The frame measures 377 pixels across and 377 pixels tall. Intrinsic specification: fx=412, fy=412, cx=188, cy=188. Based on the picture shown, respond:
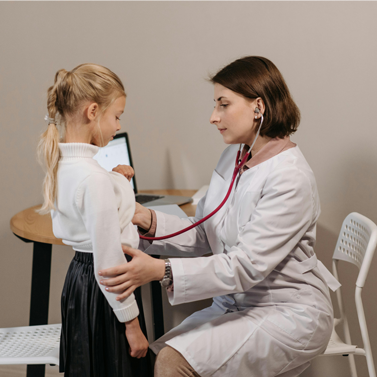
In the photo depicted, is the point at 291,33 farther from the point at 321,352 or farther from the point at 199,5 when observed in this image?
the point at 321,352

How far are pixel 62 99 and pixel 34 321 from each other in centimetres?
96

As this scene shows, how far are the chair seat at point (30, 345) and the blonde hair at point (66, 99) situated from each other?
1.48 feet

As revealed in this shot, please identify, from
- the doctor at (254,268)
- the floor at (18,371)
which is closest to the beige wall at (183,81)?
the floor at (18,371)

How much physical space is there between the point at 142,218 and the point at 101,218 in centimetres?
42

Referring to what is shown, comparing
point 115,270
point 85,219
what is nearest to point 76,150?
point 85,219

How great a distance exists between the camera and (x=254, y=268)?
41.5 inches

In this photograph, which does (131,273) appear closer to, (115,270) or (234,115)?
(115,270)

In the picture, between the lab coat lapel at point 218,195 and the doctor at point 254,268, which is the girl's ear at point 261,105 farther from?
the lab coat lapel at point 218,195

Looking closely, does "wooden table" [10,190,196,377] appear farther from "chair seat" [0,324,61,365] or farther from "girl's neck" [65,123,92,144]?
"girl's neck" [65,123,92,144]

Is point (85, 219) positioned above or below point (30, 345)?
above

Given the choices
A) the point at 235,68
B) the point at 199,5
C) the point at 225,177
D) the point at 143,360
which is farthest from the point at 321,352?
the point at 199,5

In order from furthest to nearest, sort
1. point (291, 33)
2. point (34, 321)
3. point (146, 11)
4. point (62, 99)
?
point (146, 11), point (291, 33), point (34, 321), point (62, 99)

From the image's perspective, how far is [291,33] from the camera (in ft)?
6.63

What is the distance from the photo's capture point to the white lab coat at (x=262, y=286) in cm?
103
